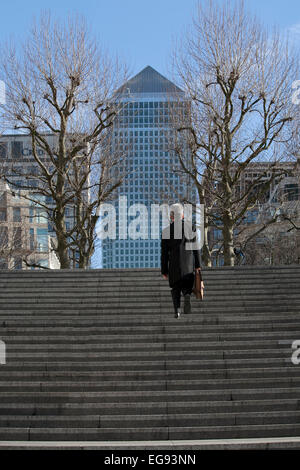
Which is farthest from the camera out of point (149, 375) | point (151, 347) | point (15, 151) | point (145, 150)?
point (145, 150)

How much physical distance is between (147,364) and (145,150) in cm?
4249

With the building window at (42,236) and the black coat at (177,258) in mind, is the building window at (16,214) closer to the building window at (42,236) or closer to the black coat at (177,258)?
the building window at (42,236)

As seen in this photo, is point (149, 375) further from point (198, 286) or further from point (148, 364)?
point (198, 286)

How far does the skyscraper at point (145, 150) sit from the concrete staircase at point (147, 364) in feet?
47.0

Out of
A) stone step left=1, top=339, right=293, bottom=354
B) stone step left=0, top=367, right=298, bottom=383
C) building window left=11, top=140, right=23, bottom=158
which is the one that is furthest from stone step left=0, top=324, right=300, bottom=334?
building window left=11, top=140, right=23, bottom=158

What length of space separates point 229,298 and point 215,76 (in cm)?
1268

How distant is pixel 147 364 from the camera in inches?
365

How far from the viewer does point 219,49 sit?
2309cm

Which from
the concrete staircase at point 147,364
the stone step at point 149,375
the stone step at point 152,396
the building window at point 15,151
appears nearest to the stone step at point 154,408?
the concrete staircase at point 147,364

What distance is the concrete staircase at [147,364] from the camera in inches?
303

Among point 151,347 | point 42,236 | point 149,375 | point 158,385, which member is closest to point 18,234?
point 42,236

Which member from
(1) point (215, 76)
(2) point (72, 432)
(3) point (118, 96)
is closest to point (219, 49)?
(1) point (215, 76)

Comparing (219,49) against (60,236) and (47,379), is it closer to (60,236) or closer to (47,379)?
(60,236)
